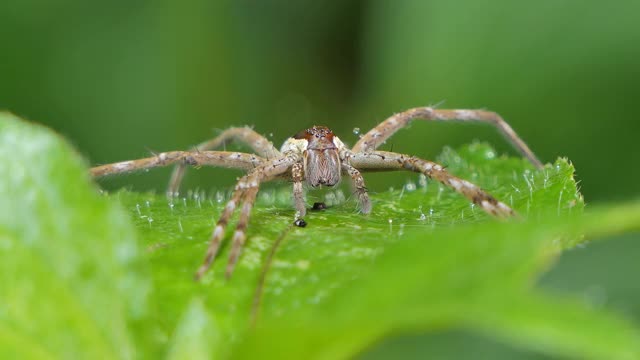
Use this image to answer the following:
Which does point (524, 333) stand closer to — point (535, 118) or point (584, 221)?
point (584, 221)

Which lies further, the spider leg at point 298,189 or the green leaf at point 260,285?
the spider leg at point 298,189

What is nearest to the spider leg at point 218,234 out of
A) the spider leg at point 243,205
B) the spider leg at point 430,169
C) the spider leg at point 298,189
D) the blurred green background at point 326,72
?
the spider leg at point 243,205

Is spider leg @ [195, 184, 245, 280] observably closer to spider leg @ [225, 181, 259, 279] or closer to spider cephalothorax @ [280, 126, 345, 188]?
spider leg @ [225, 181, 259, 279]

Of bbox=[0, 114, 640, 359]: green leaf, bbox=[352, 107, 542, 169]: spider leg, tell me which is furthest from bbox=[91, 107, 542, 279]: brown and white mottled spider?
bbox=[0, 114, 640, 359]: green leaf

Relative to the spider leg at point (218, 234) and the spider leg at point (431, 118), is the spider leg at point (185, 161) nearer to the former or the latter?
the spider leg at point (431, 118)

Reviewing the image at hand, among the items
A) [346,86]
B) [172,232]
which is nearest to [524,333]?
[172,232]

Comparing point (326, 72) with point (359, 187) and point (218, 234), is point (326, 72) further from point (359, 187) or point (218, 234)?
point (218, 234)
